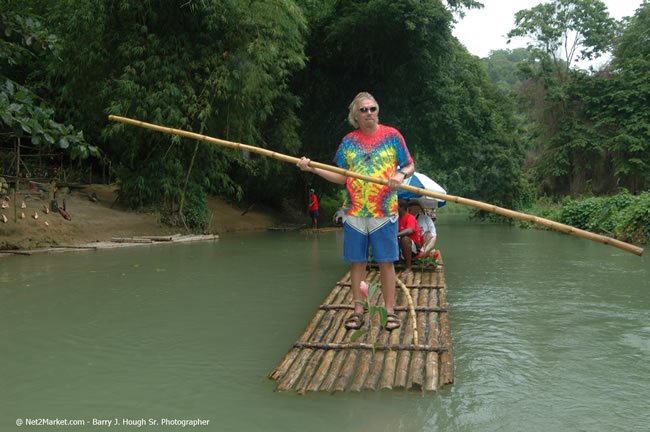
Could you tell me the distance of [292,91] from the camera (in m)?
17.9

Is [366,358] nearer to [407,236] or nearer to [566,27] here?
[407,236]

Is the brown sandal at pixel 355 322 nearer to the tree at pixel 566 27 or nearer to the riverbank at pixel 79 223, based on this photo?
the riverbank at pixel 79 223

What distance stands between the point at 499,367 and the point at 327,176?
1706 millimetres

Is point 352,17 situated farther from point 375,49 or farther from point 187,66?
point 187,66

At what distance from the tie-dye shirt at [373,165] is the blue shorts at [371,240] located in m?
0.07

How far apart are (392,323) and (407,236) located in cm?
255

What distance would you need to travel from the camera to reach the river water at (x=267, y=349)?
106 inches

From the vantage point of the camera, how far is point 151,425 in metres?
2.59

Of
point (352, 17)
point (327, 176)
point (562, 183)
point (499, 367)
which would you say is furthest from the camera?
point (562, 183)

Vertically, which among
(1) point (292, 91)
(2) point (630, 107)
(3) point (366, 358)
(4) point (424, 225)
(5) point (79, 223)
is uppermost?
(2) point (630, 107)

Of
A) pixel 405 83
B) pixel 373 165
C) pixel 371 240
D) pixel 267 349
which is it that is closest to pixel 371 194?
pixel 373 165

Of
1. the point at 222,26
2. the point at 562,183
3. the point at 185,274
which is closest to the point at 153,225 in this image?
A: the point at 222,26

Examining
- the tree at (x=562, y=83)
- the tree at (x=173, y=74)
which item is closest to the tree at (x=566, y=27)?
the tree at (x=562, y=83)

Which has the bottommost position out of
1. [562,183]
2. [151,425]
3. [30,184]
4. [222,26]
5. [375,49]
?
[151,425]
